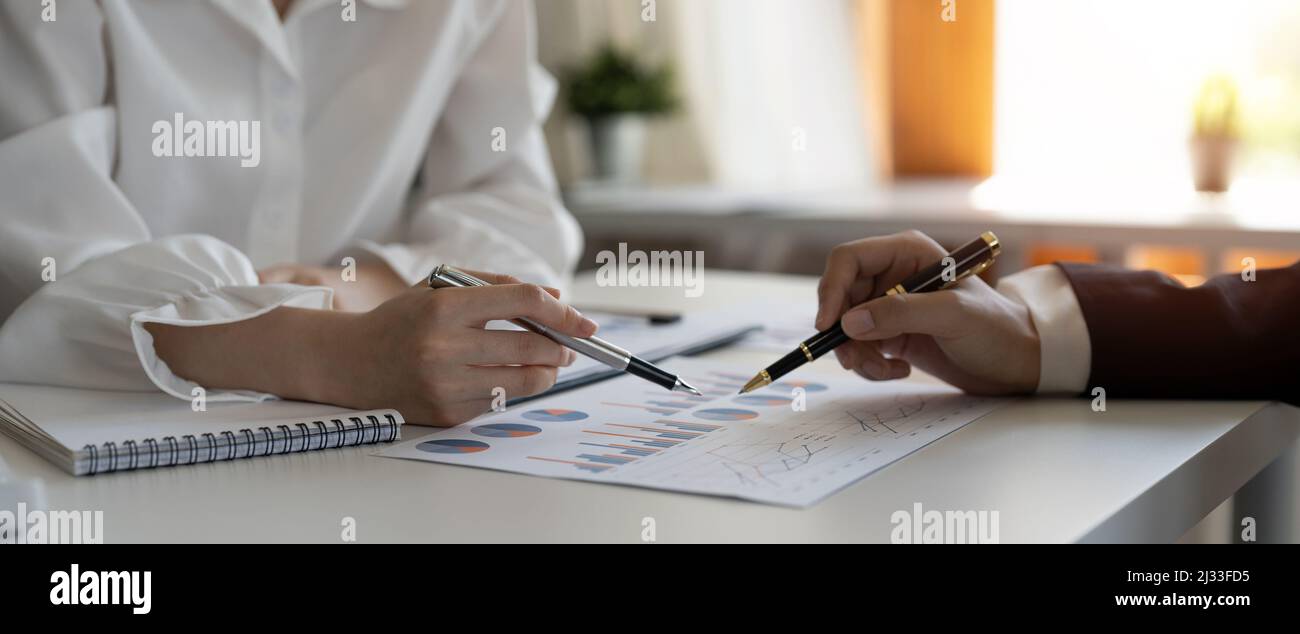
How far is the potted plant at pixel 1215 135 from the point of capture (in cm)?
253

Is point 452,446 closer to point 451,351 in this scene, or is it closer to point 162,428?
point 451,351

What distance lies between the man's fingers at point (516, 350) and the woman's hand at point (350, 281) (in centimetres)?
26

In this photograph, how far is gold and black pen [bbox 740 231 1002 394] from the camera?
0.87 m

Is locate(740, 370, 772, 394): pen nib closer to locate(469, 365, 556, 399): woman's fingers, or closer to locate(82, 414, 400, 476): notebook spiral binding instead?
locate(469, 365, 556, 399): woman's fingers

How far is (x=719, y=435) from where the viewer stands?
772 mm

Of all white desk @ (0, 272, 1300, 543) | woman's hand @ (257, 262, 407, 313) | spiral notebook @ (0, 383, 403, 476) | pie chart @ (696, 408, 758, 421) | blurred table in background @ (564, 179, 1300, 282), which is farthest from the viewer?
blurred table in background @ (564, 179, 1300, 282)

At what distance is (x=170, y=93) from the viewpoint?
1065mm

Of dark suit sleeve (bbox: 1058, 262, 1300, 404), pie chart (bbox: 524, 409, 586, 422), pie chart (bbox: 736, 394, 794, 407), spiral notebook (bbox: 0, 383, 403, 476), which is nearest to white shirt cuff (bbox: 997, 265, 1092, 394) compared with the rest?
dark suit sleeve (bbox: 1058, 262, 1300, 404)

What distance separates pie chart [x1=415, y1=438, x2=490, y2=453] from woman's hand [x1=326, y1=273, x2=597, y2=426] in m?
0.03

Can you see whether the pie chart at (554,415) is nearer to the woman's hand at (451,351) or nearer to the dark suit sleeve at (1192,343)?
the woman's hand at (451,351)

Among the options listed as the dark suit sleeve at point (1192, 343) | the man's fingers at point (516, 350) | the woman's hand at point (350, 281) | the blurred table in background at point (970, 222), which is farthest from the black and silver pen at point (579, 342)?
the blurred table in background at point (970, 222)

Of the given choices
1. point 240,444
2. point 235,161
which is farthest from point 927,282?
point 235,161
